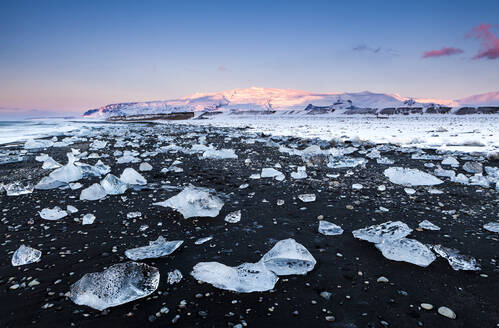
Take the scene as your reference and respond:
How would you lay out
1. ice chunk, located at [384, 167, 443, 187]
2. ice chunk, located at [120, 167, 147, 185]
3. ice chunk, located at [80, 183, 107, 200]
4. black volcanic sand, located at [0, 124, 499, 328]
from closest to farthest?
black volcanic sand, located at [0, 124, 499, 328]
ice chunk, located at [80, 183, 107, 200]
ice chunk, located at [384, 167, 443, 187]
ice chunk, located at [120, 167, 147, 185]

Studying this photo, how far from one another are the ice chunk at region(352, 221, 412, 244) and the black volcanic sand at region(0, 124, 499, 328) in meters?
0.09

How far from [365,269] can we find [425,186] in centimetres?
244

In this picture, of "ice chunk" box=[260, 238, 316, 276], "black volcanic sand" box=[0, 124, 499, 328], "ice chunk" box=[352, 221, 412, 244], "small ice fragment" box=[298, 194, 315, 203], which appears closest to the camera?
"black volcanic sand" box=[0, 124, 499, 328]

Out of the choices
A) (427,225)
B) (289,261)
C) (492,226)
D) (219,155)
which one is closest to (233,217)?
(289,261)

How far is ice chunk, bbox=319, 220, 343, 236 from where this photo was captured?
2.30 metres

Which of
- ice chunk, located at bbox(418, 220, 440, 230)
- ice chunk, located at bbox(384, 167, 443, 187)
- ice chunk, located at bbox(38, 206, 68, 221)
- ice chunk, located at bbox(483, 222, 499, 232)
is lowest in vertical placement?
ice chunk, located at bbox(38, 206, 68, 221)

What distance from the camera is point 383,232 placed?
2158mm

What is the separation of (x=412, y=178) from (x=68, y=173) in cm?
496

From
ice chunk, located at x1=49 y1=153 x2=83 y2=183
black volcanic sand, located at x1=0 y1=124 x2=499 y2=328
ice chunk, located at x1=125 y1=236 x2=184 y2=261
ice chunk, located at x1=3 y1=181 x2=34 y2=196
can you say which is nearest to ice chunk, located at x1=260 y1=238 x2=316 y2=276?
black volcanic sand, located at x1=0 y1=124 x2=499 y2=328

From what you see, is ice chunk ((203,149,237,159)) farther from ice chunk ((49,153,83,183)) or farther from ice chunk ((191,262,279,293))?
ice chunk ((191,262,279,293))

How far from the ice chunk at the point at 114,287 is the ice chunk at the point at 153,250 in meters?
0.31

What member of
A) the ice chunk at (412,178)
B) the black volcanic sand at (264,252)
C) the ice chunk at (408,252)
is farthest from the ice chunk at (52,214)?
the ice chunk at (412,178)

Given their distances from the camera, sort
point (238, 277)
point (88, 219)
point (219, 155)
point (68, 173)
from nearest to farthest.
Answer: point (238, 277)
point (88, 219)
point (68, 173)
point (219, 155)

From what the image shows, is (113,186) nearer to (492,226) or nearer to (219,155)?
(219,155)
